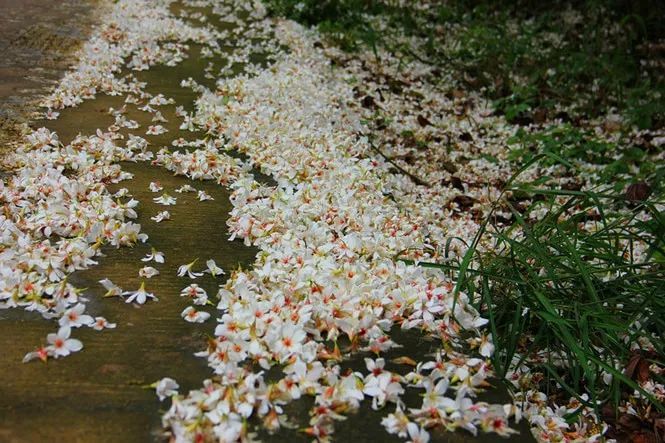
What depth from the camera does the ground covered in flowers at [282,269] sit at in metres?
1.44

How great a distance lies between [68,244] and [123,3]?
6.61m

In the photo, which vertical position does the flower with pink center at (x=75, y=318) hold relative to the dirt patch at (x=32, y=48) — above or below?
above

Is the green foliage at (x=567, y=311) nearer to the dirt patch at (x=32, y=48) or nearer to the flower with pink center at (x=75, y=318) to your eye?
the flower with pink center at (x=75, y=318)

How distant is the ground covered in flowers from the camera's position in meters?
1.44

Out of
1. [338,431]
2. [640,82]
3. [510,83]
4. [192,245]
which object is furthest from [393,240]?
[640,82]

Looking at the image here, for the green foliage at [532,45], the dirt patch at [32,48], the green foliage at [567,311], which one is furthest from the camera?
the green foliage at [532,45]

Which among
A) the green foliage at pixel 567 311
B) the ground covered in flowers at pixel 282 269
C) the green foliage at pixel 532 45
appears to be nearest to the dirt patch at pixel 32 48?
the ground covered in flowers at pixel 282 269

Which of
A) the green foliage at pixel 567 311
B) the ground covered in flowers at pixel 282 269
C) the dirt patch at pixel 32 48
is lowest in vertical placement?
the dirt patch at pixel 32 48

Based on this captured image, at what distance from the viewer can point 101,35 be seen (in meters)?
5.64

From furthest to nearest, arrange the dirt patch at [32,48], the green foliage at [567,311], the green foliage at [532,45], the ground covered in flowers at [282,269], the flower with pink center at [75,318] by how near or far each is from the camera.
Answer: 1. the green foliage at [532,45]
2. the dirt patch at [32,48]
3. the green foliage at [567,311]
4. the flower with pink center at [75,318]
5. the ground covered in flowers at [282,269]

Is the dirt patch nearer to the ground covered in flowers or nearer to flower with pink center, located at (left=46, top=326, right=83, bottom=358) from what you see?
the ground covered in flowers

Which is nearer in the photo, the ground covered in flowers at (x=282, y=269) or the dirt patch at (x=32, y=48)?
the ground covered in flowers at (x=282, y=269)

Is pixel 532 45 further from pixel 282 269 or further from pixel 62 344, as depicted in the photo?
pixel 62 344

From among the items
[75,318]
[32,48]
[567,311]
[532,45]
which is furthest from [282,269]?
[532,45]
